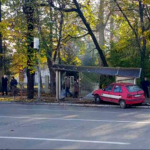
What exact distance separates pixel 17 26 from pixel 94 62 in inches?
633

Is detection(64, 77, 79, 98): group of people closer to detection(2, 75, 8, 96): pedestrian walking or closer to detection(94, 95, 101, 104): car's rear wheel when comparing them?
detection(94, 95, 101, 104): car's rear wheel

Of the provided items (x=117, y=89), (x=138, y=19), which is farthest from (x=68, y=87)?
(x=138, y=19)

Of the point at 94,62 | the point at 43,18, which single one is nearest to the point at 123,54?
the point at 43,18

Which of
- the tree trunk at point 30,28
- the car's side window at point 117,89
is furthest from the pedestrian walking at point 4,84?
the car's side window at point 117,89

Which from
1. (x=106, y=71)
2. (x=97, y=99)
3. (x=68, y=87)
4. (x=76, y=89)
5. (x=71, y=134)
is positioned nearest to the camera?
(x=71, y=134)

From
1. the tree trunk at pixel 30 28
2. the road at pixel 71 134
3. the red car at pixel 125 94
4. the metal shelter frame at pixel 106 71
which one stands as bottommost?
the road at pixel 71 134

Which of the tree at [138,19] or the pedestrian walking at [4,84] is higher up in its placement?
the tree at [138,19]

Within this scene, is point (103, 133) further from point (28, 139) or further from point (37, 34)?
point (37, 34)

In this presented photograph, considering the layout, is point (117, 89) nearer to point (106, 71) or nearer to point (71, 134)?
point (106, 71)

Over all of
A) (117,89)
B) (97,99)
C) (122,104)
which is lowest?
(122,104)

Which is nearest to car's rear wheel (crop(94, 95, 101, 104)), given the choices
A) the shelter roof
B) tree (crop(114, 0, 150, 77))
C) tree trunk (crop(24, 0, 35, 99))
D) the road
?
the shelter roof

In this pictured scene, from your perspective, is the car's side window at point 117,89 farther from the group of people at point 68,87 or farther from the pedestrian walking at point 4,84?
the pedestrian walking at point 4,84

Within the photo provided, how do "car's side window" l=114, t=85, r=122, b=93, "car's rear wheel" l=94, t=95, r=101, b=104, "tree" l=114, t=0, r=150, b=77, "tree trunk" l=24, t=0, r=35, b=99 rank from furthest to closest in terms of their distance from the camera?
"tree" l=114, t=0, r=150, b=77, "tree trunk" l=24, t=0, r=35, b=99, "car's rear wheel" l=94, t=95, r=101, b=104, "car's side window" l=114, t=85, r=122, b=93

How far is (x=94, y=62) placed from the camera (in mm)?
38781
